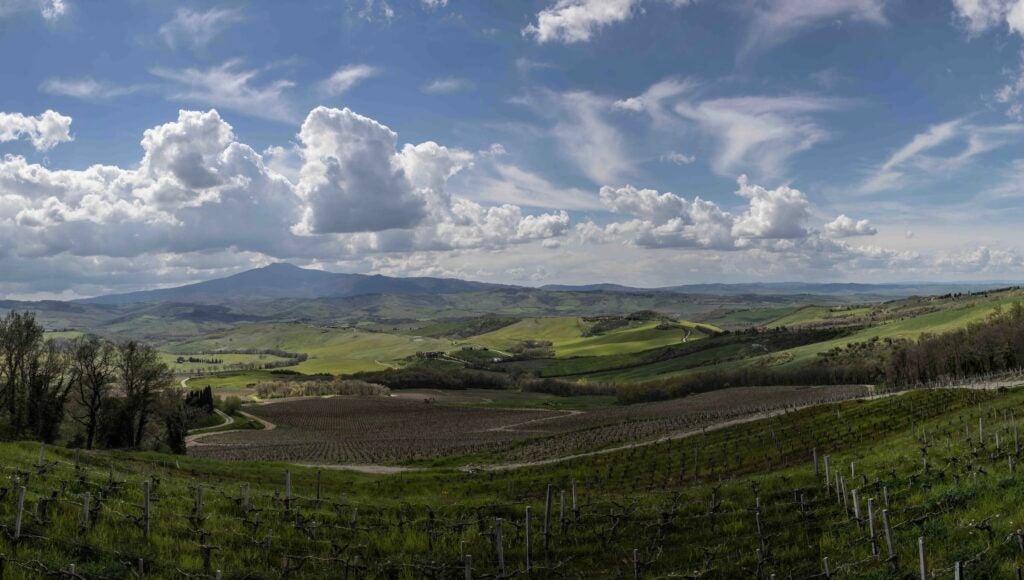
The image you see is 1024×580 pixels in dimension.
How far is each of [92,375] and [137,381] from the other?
482 centimetres

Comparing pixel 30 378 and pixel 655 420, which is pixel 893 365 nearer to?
pixel 655 420

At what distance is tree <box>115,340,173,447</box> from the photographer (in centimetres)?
7150

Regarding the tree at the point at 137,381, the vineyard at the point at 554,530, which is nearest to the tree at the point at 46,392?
the tree at the point at 137,381

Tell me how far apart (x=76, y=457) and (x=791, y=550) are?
40198mm

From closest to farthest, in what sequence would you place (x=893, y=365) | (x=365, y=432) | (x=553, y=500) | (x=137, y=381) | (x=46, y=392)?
(x=553, y=500), (x=46, y=392), (x=137, y=381), (x=365, y=432), (x=893, y=365)

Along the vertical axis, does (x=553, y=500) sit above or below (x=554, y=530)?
below

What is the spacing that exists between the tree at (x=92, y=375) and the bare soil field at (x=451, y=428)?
21.7m

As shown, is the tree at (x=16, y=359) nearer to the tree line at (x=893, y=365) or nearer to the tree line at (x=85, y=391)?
the tree line at (x=85, y=391)

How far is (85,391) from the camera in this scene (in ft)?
236

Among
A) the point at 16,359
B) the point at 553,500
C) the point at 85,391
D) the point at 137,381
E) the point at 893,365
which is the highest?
the point at 16,359

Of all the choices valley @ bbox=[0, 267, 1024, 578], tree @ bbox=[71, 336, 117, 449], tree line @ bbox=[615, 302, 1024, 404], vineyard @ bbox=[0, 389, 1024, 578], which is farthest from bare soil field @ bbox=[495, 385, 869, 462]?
tree @ bbox=[71, 336, 117, 449]

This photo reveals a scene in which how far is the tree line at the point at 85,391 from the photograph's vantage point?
65.2 metres

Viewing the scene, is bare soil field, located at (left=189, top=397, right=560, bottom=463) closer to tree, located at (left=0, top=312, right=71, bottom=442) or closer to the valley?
the valley

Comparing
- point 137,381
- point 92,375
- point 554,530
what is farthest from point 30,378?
point 554,530
